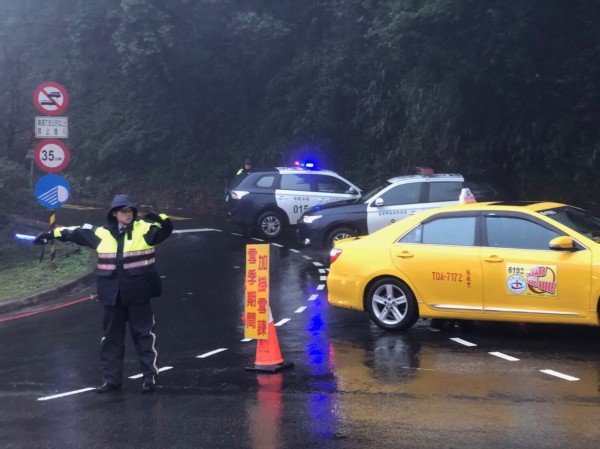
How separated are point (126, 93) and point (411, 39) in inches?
747

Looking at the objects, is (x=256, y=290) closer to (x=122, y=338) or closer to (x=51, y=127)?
(x=122, y=338)

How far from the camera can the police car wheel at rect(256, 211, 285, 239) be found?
1905cm

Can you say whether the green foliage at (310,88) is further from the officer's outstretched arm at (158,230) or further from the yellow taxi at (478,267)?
the officer's outstretched arm at (158,230)

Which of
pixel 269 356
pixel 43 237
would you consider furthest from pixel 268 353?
pixel 43 237

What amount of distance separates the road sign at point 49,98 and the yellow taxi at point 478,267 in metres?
7.42

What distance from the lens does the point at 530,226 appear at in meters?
8.88

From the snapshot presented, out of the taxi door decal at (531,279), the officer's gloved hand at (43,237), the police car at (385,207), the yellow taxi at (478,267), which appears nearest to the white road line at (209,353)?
the yellow taxi at (478,267)

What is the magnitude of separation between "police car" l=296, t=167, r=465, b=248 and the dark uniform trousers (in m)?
8.98

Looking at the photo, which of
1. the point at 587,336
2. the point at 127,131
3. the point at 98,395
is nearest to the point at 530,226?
the point at 587,336

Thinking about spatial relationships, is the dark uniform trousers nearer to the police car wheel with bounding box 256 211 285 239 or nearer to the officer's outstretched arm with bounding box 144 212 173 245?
the officer's outstretched arm with bounding box 144 212 173 245

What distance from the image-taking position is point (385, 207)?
52.7 ft

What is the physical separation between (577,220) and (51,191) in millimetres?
9211

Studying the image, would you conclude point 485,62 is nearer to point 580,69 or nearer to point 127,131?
point 580,69

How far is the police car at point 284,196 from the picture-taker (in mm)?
18969
